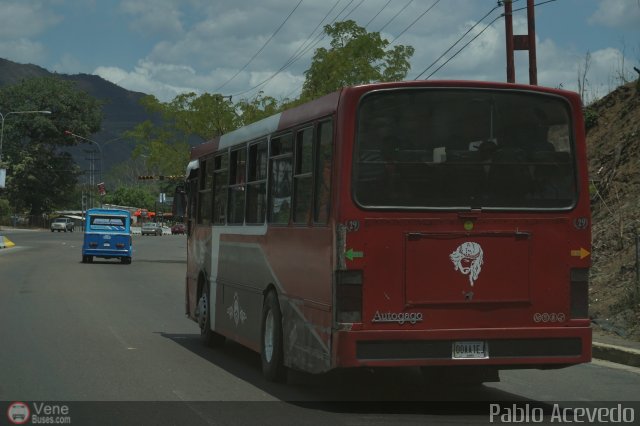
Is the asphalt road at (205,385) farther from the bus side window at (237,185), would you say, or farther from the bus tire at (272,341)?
the bus side window at (237,185)

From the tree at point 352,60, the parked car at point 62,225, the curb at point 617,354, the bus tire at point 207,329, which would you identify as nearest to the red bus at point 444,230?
the curb at point 617,354

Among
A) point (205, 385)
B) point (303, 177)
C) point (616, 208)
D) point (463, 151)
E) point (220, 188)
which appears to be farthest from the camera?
point (616, 208)

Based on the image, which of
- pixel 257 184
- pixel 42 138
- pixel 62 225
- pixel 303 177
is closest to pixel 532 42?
pixel 257 184

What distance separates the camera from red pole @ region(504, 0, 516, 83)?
75.7ft

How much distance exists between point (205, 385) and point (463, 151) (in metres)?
3.67

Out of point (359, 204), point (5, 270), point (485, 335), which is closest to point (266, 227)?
point (359, 204)

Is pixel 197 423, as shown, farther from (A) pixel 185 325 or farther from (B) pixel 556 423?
(A) pixel 185 325

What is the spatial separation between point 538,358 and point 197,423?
3.12m

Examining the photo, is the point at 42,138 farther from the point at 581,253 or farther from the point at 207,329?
the point at 581,253

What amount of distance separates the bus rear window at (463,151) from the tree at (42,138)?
10931 cm

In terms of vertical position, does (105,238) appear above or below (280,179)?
below

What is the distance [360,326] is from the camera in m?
8.98

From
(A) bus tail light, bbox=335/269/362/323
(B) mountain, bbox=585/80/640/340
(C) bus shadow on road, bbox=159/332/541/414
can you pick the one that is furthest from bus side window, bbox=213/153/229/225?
(B) mountain, bbox=585/80/640/340

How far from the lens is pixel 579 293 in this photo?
9.56 metres
